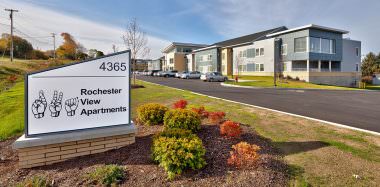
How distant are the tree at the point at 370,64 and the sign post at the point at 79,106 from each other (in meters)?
77.5

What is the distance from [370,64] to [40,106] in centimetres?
8388

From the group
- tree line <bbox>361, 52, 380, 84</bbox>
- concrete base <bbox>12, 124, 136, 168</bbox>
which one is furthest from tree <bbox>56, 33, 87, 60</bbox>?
tree line <bbox>361, 52, 380, 84</bbox>

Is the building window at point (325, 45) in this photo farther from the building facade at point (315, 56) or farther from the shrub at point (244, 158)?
the shrub at point (244, 158)

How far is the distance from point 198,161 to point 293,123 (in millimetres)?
4569

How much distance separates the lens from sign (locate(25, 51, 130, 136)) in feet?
14.5

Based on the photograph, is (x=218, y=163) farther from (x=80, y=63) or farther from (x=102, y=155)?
(x=80, y=63)

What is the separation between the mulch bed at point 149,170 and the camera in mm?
3674

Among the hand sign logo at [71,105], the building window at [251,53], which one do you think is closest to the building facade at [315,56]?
the building window at [251,53]

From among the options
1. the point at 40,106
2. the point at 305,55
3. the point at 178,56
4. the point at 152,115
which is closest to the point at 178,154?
the point at 40,106

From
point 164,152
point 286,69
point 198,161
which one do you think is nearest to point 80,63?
point 164,152

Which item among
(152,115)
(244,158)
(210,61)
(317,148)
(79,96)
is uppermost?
(210,61)

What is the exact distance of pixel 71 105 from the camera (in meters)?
4.73

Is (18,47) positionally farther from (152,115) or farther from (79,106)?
(79,106)

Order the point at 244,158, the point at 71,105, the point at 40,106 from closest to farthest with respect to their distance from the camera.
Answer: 1. the point at 244,158
2. the point at 40,106
3. the point at 71,105
